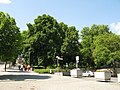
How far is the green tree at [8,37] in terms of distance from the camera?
1200 inches

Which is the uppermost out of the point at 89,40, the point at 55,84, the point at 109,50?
the point at 89,40

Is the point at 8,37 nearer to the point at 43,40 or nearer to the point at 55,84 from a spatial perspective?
the point at 55,84

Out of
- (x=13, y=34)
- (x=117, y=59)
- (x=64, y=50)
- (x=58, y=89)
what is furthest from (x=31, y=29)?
(x=58, y=89)

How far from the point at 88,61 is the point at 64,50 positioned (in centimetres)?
1130

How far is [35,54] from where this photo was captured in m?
59.6

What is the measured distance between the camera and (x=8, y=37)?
3094cm

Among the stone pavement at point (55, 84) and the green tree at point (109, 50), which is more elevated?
the green tree at point (109, 50)

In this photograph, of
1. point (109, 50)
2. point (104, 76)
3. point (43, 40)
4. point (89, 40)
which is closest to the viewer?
point (104, 76)

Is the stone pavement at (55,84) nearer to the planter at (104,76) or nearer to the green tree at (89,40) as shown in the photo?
the planter at (104,76)

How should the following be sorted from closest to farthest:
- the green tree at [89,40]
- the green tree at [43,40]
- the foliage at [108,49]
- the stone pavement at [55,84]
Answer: the stone pavement at [55,84]
the foliage at [108,49]
the green tree at [43,40]
the green tree at [89,40]

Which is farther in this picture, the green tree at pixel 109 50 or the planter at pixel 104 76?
the green tree at pixel 109 50

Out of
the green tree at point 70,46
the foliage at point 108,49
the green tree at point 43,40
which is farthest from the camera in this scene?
the green tree at point 70,46

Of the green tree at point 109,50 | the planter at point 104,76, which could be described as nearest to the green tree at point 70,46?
the green tree at point 109,50

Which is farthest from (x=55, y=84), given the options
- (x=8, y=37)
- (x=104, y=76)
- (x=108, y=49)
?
(x=108, y=49)
